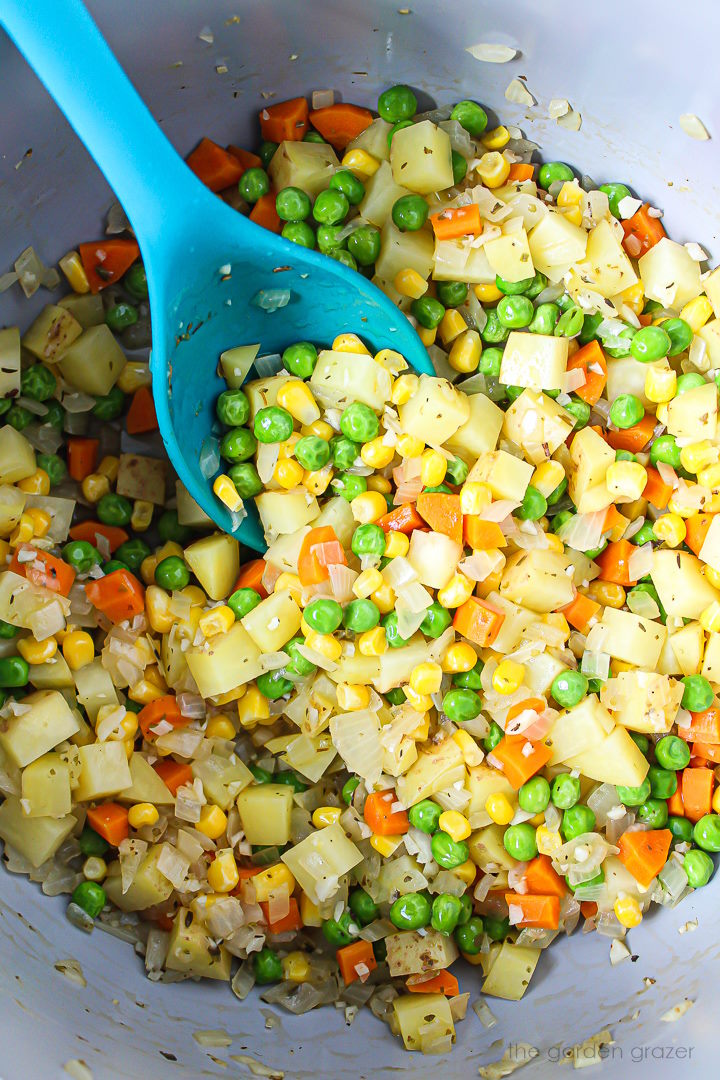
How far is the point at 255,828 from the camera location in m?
3.49

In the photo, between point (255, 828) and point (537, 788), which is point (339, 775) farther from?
point (537, 788)

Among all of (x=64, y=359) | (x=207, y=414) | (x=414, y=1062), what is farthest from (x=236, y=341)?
(x=414, y=1062)

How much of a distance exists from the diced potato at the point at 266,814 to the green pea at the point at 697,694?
1.47 metres

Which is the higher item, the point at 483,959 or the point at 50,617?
the point at 50,617

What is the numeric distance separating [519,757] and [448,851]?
42 cm

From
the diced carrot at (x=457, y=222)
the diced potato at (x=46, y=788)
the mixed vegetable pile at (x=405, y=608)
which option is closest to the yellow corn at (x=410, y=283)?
Result: the mixed vegetable pile at (x=405, y=608)

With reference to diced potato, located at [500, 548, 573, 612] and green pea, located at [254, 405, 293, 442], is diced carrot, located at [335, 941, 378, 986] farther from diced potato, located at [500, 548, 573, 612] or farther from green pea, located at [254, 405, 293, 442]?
green pea, located at [254, 405, 293, 442]

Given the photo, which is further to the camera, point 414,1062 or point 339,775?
point 339,775

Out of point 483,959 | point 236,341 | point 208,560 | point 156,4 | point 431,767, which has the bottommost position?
point 483,959

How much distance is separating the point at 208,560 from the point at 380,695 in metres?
0.81

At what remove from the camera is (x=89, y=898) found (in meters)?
3.20

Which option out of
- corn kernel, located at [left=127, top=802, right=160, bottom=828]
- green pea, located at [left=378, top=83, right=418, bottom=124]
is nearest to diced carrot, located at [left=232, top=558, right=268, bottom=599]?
corn kernel, located at [left=127, top=802, right=160, bottom=828]

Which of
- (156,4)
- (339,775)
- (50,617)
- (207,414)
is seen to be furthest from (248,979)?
(156,4)

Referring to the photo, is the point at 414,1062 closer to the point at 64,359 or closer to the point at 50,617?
the point at 50,617
